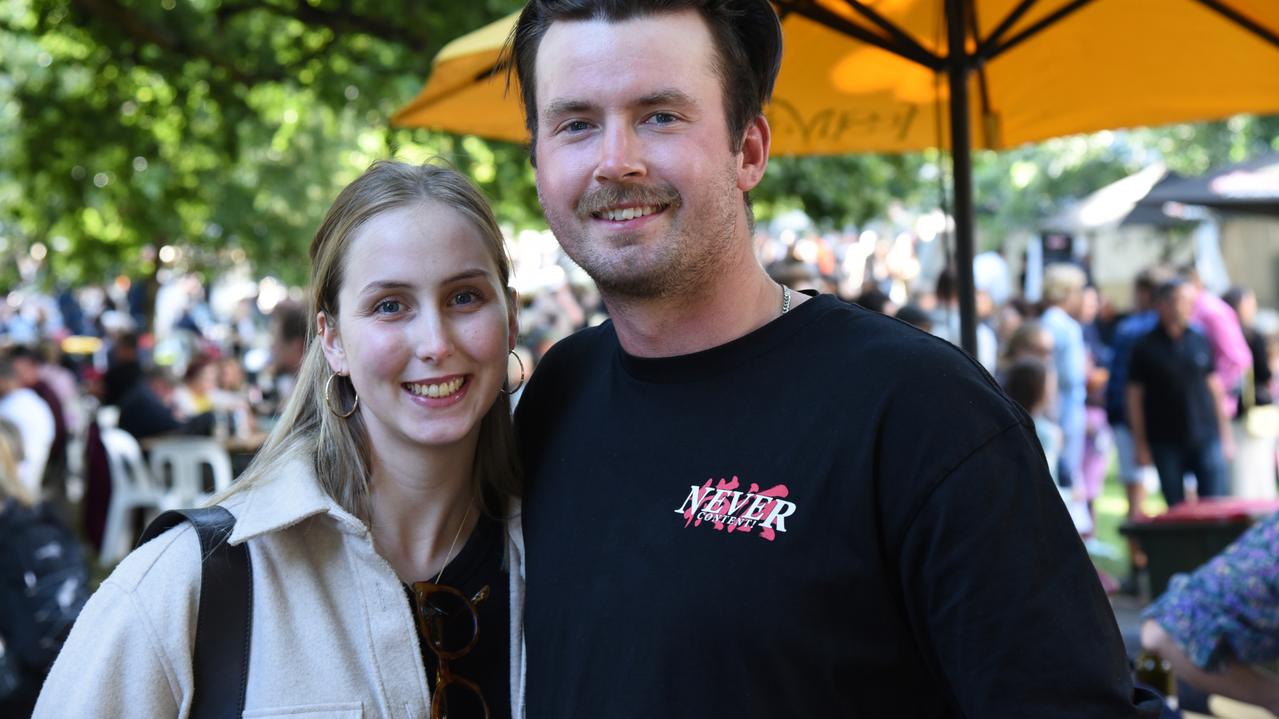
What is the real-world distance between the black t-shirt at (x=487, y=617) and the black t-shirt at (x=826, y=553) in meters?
0.24

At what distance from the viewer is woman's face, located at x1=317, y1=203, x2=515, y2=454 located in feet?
7.44

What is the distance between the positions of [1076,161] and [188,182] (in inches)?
899

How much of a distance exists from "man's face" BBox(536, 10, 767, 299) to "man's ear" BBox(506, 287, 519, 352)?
434 mm

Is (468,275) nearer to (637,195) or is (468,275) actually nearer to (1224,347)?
(637,195)

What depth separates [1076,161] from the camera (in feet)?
96.5

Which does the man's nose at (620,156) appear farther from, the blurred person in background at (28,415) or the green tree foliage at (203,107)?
the blurred person in background at (28,415)

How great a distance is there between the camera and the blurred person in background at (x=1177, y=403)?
956cm

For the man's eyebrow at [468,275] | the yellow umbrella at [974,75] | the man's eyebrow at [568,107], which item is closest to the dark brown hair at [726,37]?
the man's eyebrow at [568,107]

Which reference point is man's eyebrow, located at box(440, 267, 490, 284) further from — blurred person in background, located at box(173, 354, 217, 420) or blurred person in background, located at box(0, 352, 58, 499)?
blurred person in background, located at box(173, 354, 217, 420)

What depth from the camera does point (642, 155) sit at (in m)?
1.97

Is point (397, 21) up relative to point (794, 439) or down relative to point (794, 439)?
up

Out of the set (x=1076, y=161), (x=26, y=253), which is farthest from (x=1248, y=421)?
(x=26, y=253)

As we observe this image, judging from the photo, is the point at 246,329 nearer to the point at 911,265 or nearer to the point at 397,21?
the point at 911,265

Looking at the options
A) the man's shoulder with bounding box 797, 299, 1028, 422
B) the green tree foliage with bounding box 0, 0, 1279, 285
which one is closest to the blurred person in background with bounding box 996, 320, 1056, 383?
the green tree foliage with bounding box 0, 0, 1279, 285
